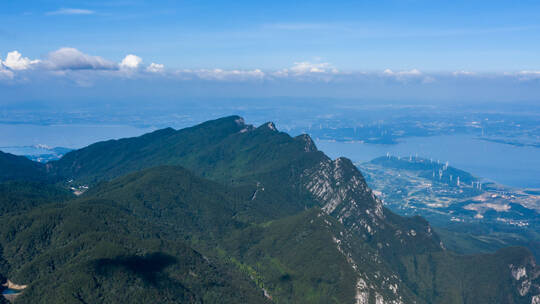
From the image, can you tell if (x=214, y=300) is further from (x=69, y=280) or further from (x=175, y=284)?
(x=69, y=280)

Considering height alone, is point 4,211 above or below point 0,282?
above

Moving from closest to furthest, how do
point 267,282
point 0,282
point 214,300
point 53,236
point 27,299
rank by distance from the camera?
point 27,299, point 0,282, point 214,300, point 53,236, point 267,282

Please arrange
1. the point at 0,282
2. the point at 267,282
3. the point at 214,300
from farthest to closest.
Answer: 1. the point at 267,282
2. the point at 214,300
3. the point at 0,282

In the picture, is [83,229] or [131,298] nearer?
[131,298]

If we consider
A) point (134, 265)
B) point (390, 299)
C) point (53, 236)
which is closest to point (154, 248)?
point (134, 265)

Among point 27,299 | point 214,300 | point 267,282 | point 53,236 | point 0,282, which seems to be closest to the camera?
point 27,299

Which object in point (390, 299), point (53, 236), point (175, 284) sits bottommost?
point (390, 299)

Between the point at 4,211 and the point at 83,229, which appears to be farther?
the point at 4,211

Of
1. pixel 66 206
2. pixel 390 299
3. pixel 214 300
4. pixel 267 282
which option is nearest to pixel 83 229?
pixel 66 206

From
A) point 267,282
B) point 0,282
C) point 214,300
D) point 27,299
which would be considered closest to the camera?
point 27,299

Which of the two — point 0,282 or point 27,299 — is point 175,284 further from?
point 0,282
